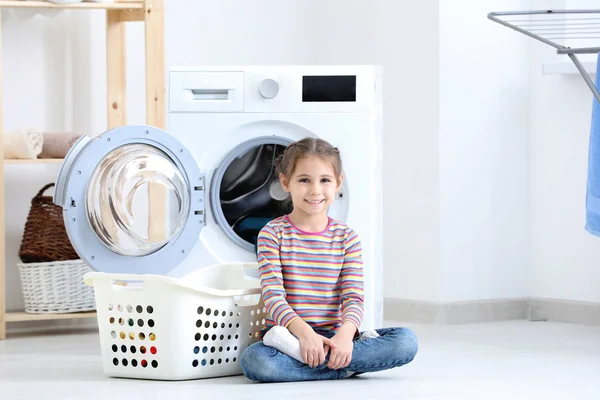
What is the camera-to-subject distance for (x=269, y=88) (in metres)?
2.86

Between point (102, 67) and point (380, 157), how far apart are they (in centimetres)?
117

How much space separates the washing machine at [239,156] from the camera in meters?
2.80

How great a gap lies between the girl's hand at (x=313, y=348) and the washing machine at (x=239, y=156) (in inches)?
21.1

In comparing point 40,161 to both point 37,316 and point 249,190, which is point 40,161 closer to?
point 37,316

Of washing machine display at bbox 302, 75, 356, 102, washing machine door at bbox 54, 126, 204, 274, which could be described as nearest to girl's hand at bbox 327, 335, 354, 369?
washing machine door at bbox 54, 126, 204, 274

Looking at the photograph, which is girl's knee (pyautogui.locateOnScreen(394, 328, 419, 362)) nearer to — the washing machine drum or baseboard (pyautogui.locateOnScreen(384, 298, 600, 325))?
the washing machine drum

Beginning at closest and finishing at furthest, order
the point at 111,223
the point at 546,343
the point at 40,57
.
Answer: the point at 111,223 → the point at 546,343 → the point at 40,57

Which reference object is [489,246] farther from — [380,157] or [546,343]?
[380,157]

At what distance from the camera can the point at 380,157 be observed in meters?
2.90

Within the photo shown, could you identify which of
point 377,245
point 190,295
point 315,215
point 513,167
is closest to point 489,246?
point 513,167

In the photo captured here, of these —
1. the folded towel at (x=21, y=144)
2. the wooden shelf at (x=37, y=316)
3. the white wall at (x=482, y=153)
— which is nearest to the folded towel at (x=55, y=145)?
the folded towel at (x=21, y=144)

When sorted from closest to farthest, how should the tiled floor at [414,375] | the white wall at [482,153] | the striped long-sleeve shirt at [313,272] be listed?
1. the tiled floor at [414,375]
2. the striped long-sleeve shirt at [313,272]
3. the white wall at [482,153]

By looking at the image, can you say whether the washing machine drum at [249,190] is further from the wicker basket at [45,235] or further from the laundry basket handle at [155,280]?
the wicker basket at [45,235]

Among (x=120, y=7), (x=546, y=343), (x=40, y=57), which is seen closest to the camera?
(x=546, y=343)
